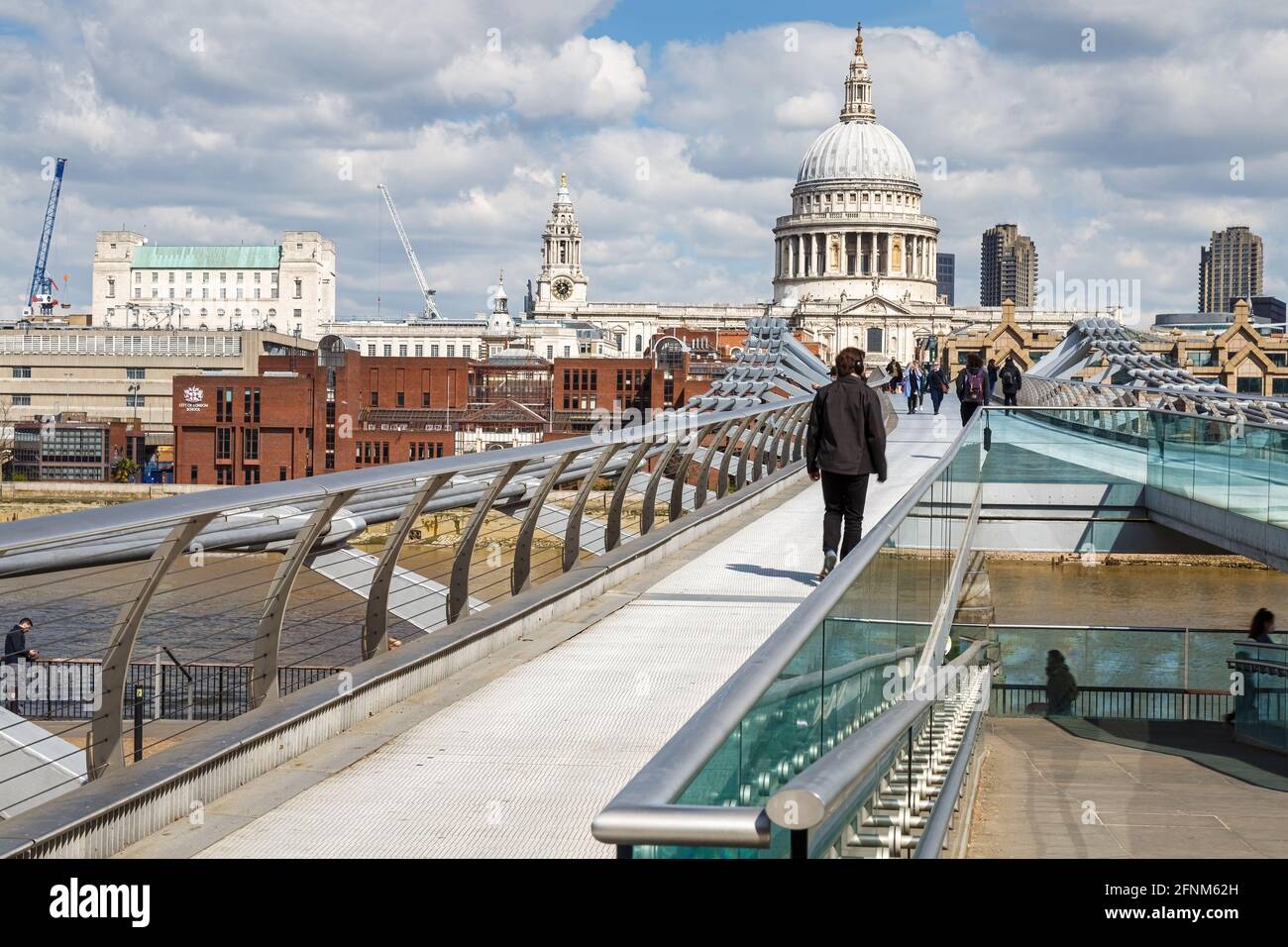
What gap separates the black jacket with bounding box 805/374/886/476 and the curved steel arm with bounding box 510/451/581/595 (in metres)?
1.51

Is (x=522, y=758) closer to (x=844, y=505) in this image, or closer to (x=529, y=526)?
(x=529, y=526)

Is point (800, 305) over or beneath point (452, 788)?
over

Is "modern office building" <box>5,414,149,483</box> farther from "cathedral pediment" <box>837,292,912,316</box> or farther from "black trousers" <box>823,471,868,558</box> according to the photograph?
"black trousers" <box>823,471,868,558</box>

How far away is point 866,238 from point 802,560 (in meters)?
131

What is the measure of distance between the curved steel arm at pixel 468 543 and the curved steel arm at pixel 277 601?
4.60 ft

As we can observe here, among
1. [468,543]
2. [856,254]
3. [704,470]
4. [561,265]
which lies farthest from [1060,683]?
[561,265]

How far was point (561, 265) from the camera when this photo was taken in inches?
6171

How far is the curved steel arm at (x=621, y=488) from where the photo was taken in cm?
1038

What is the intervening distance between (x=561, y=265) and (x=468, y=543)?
151m

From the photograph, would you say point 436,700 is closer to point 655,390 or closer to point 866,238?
point 655,390

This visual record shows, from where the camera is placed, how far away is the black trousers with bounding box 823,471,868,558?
959 cm

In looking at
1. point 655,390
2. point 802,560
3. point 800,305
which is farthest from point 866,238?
point 802,560

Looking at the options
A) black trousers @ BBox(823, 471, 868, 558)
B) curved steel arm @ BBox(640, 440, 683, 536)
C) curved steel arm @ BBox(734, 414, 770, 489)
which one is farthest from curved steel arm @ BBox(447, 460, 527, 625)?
curved steel arm @ BBox(734, 414, 770, 489)

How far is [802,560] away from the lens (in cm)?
1099
